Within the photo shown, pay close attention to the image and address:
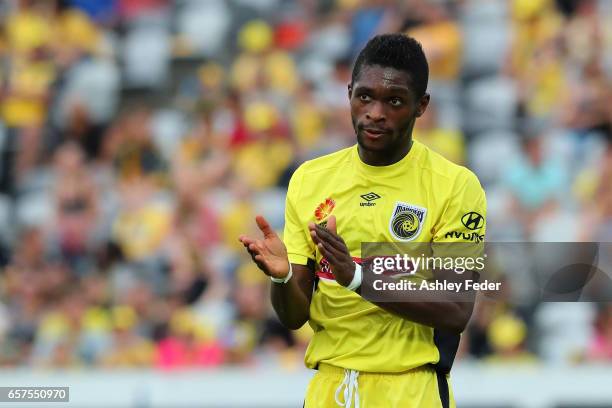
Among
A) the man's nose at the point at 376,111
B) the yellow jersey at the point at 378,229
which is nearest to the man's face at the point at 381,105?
the man's nose at the point at 376,111

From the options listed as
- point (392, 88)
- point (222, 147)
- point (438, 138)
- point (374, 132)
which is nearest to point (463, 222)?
point (374, 132)

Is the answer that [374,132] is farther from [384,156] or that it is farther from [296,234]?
[296,234]

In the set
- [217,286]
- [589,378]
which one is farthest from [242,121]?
[589,378]

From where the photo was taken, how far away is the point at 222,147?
38.0 feet

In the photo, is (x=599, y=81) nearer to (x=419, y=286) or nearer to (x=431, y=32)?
(x=431, y=32)

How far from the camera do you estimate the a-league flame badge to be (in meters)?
4.84

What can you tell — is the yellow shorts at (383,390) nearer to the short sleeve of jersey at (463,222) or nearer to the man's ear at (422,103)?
the short sleeve of jersey at (463,222)

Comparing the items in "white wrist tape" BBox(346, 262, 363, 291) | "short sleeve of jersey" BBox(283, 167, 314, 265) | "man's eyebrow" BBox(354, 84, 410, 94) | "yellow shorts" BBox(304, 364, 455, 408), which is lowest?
"yellow shorts" BBox(304, 364, 455, 408)

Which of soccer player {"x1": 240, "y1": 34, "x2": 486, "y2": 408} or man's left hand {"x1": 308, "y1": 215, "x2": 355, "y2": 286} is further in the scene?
soccer player {"x1": 240, "y1": 34, "x2": 486, "y2": 408}

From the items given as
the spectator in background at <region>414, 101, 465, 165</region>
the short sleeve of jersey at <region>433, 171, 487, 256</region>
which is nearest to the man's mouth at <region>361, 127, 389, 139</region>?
the short sleeve of jersey at <region>433, 171, 487, 256</region>

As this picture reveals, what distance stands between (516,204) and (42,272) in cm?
448

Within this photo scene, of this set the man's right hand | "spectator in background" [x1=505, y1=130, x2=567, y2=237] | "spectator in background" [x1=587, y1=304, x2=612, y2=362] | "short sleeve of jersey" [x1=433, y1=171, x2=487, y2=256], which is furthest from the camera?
"spectator in background" [x1=505, y1=130, x2=567, y2=237]

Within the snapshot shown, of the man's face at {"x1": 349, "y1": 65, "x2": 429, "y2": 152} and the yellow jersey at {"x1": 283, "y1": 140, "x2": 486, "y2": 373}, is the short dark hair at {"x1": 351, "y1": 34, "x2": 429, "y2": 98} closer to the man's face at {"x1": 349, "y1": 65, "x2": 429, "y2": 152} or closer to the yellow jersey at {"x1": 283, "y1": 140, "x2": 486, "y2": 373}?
the man's face at {"x1": 349, "y1": 65, "x2": 429, "y2": 152}

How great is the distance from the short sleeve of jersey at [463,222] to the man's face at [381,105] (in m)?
0.36
